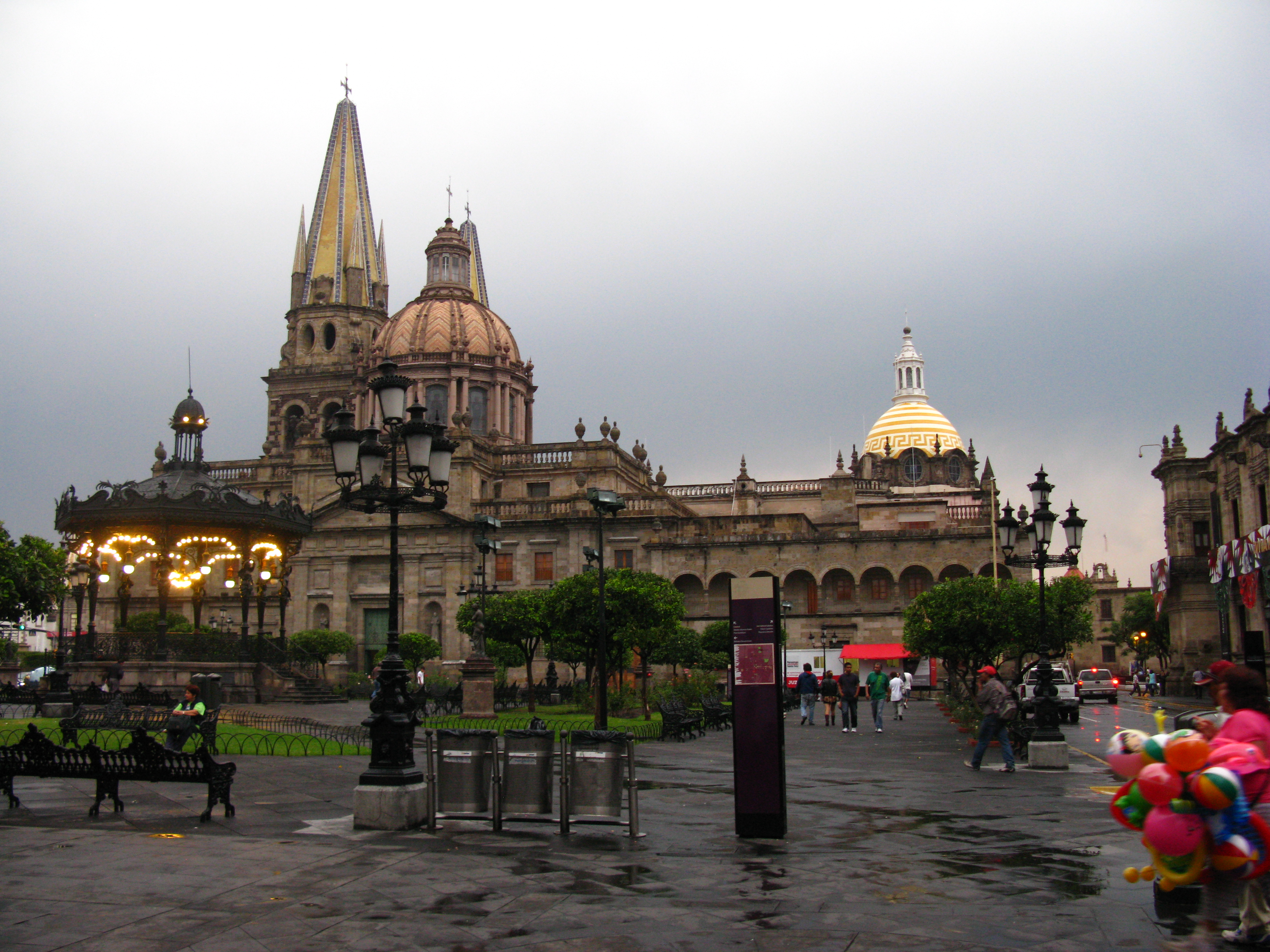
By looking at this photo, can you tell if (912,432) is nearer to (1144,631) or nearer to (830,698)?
(1144,631)

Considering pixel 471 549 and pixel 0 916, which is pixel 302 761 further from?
pixel 471 549

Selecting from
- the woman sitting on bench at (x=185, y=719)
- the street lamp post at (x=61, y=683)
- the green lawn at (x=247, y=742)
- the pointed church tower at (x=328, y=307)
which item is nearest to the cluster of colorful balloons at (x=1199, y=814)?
the woman sitting on bench at (x=185, y=719)

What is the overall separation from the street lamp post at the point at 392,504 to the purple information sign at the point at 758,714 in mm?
3187

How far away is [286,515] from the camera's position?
1158 inches

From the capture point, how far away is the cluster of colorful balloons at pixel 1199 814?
18.4ft

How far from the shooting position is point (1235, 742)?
5930mm

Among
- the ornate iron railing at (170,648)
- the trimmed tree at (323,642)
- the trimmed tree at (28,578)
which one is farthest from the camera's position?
the trimmed tree at (323,642)

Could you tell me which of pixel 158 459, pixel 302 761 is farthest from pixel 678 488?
pixel 302 761

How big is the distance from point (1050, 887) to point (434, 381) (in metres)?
53.2

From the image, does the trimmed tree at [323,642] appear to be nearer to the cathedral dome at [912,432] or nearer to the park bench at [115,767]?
the park bench at [115,767]

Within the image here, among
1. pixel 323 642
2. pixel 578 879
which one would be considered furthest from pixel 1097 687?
pixel 578 879

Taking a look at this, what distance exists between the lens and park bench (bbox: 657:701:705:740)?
73.0 ft

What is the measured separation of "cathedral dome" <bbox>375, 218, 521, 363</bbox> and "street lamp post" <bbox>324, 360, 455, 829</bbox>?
46.7 meters

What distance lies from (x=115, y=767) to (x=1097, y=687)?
42821 mm
